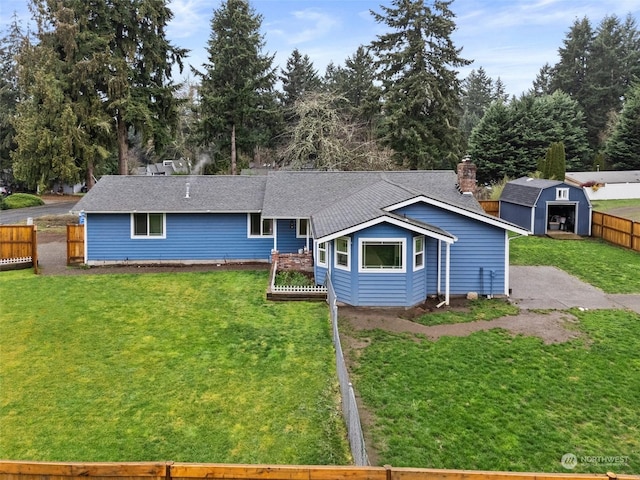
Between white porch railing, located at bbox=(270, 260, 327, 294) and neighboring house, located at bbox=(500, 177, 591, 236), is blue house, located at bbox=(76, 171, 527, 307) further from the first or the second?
neighboring house, located at bbox=(500, 177, 591, 236)

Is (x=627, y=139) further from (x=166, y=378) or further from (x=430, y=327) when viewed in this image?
(x=166, y=378)

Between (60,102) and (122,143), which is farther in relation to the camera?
(122,143)

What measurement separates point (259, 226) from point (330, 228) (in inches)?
244

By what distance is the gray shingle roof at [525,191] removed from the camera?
86.8ft

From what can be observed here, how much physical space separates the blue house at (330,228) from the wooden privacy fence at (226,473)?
9.68 metres

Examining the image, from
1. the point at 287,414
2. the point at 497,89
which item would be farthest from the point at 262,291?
the point at 497,89

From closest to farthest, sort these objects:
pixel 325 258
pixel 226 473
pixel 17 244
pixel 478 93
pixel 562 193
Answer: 1. pixel 226 473
2. pixel 325 258
3. pixel 17 244
4. pixel 562 193
5. pixel 478 93

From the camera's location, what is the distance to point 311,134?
34312 mm

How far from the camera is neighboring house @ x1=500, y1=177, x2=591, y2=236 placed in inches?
1024

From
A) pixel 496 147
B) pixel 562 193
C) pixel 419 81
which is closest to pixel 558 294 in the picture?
pixel 562 193

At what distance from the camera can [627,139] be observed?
145 ft

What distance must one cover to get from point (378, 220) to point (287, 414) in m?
6.96

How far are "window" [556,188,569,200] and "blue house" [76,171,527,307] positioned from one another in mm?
9031

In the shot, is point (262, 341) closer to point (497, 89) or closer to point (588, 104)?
point (588, 104)
